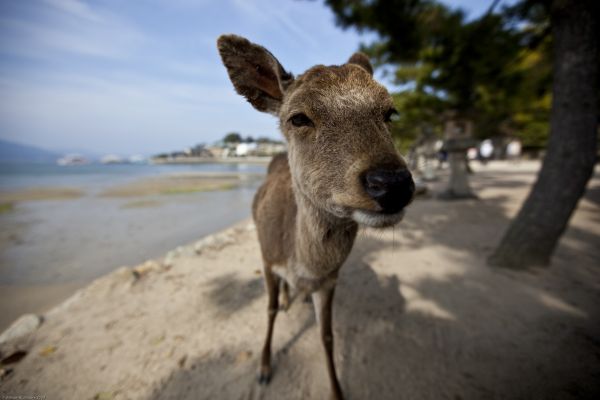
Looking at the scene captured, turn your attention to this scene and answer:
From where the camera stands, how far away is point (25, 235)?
314 inches

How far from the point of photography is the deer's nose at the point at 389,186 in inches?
48.6

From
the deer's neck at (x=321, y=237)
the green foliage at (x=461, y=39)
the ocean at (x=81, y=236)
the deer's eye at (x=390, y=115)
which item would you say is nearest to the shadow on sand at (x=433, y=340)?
the deer's neck at (x=321, y=237)

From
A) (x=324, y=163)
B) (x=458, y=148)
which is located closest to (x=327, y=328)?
(x=324, y=163)

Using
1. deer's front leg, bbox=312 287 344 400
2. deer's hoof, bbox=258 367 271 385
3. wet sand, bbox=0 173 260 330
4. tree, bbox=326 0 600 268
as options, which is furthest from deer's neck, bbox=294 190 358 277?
wet sand, bbox=0 173 260 330

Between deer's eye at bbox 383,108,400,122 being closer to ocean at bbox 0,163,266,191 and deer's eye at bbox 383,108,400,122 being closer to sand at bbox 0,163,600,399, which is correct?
sand at bbox 0,163,600,399

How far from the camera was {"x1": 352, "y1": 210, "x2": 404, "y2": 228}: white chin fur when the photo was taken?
1.36 m

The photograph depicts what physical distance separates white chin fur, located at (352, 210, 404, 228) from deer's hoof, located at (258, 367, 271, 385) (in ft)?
7.33

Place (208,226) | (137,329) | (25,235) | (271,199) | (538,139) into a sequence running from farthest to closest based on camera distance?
(538,139), (208,226), (25,235), (137,329), (271,199)

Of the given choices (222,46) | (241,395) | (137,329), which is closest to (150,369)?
(137,329)

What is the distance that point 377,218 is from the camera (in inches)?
53.6

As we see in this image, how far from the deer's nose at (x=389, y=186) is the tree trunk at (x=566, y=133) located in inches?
186

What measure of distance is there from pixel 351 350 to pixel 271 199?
2.04m

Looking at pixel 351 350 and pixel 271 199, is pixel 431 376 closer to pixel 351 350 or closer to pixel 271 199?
pixel 351 350

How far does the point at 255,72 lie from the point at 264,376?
299cm
